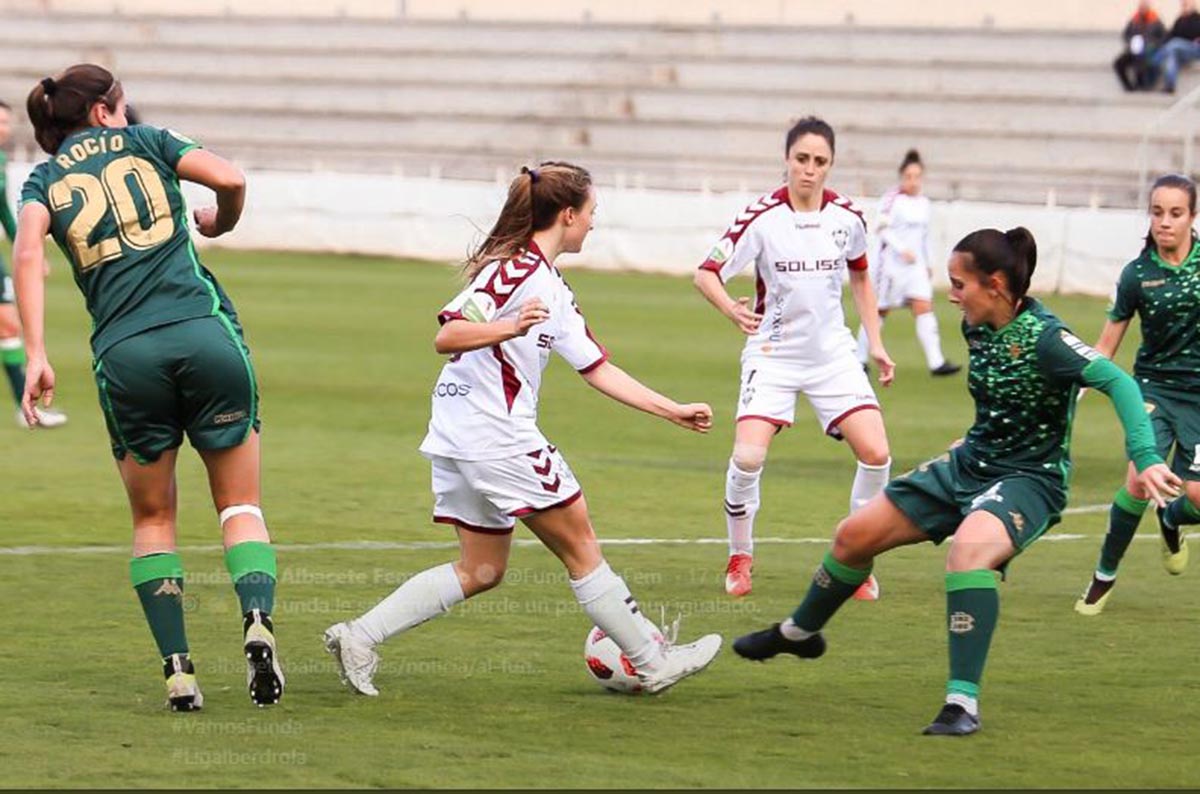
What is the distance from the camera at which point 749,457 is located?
32.2ft

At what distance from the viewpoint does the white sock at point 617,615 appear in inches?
282

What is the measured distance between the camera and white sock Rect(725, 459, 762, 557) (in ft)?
31.9

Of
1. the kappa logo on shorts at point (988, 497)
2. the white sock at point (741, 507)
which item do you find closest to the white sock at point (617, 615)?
the kappa logo on shorts at point (988, 497)

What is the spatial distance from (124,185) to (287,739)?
1814mm

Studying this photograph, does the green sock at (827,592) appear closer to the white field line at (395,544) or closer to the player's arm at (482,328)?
the player's arm at (482,328)

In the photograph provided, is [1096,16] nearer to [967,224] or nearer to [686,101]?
[686,101]

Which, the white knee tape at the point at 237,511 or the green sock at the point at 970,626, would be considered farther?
the white knee tape at the point at 237,511

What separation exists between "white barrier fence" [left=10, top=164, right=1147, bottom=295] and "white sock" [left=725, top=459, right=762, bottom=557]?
19.3m

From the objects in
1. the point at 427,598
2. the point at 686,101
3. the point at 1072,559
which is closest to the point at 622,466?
the point at 1072,559

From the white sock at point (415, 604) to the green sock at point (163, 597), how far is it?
1.93 ft

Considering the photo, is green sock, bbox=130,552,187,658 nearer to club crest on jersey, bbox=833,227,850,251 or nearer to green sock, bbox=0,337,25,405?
club crest on jersey, bbox=833,227,850,251

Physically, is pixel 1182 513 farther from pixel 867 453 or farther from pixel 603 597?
pixel 603 597

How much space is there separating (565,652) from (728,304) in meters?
2.06

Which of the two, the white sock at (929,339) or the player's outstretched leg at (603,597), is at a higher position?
the player's outstretched leg at (603,597)
